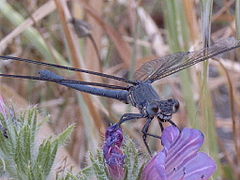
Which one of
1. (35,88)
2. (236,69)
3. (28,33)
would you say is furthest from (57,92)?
(236,69)

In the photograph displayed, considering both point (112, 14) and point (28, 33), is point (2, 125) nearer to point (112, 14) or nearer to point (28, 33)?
point (28, 33)

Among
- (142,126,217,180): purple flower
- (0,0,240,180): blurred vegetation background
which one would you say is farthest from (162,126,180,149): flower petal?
(0,0,240,180): blurred vegetation background

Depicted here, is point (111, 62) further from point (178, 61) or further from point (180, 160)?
point (180, 160)

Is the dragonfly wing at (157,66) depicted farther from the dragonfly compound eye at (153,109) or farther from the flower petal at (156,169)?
the flower petal at (156,169)

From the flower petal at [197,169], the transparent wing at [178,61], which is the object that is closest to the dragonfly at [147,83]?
the transparent wing at [178,61]

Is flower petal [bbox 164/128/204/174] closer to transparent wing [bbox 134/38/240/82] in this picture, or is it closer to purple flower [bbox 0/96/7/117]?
transparent wing [bbox 134/38/240/82]

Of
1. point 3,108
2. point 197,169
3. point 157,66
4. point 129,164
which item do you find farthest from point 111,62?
point 197,169
